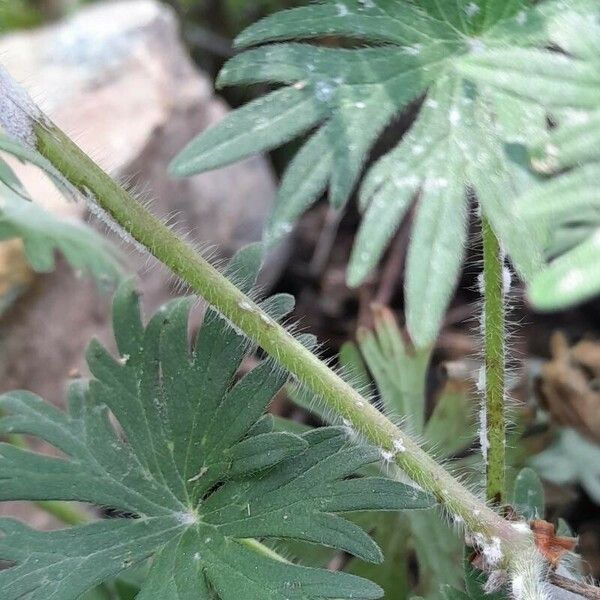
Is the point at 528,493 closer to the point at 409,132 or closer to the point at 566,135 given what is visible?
the point at 409,132

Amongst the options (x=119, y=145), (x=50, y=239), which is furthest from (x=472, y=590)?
(x=119, y=145)

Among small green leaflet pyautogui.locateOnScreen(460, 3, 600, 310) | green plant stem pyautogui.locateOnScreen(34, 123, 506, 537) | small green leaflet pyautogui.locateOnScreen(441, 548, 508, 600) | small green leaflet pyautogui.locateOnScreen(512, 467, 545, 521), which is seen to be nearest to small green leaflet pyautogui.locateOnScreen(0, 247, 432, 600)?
green plant stem pyautogui.locateOnScreen(34, 123, 506, 537)

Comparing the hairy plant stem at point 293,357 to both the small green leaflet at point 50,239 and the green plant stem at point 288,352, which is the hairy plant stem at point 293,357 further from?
the small green leaflet at point 50,239

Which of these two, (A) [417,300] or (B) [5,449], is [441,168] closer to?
(A) [417,300]

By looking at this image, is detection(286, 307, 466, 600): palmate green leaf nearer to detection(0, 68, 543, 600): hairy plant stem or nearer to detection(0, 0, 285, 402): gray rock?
detection(0, 68, 543, 600): hairy plant stem

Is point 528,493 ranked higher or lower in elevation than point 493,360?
lower
